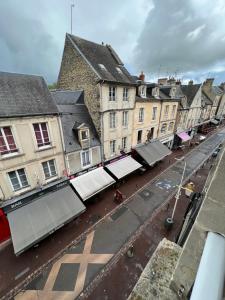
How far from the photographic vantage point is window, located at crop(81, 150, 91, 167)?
1378 cm

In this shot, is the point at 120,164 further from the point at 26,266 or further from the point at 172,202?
the point at 26,266

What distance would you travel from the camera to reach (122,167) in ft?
53.9

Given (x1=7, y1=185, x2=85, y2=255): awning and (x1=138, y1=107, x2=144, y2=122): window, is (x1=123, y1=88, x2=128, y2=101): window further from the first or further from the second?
(x1=7, y1=185, x2=85, y2=255): awning

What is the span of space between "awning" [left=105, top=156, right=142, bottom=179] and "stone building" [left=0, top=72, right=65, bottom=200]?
6.08 m

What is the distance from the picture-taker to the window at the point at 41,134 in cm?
1047

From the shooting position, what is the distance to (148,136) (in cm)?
2030

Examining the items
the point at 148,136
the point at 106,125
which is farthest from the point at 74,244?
the point at 148,136

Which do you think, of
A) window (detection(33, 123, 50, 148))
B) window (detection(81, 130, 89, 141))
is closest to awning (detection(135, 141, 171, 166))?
window (detection(81, 130, 89, 141))

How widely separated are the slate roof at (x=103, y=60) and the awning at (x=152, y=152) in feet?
26.4

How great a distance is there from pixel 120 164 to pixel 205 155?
17.2 m

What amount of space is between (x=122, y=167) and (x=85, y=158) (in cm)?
451

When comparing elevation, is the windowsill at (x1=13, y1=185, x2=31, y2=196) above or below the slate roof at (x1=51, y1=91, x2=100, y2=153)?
below

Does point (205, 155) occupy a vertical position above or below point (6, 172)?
below

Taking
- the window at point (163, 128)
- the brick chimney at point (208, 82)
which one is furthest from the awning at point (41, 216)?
the brick chimney at point (208, 82)
